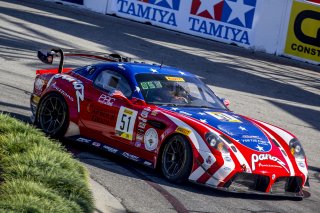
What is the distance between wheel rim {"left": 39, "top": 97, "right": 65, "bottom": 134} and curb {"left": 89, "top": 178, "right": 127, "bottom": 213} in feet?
7.50

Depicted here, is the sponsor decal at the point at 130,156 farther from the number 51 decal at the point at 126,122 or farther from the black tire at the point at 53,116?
the black tire at the point at 53,116

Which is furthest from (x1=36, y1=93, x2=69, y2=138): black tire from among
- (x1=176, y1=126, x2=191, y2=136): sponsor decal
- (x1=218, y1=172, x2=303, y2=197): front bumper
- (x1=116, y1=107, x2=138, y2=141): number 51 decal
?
(x1=218, y1=172, x2=303, y2=197): front bumper

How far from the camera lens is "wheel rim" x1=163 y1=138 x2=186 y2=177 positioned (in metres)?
10.1

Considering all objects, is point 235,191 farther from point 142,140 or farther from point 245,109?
point 245,109

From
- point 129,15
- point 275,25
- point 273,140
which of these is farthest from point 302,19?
point 273,140

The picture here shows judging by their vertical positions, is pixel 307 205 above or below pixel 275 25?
below

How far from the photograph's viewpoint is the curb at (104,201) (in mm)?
8602

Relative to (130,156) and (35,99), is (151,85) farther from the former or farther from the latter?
(35,99)

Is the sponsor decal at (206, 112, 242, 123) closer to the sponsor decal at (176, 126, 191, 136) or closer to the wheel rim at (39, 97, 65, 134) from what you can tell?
the sponsor decal at (176, 126, 191, 136)

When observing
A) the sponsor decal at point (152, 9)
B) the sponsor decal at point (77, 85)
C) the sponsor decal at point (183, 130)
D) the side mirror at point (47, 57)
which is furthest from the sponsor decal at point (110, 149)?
the sponsor decal at point (152, 9)

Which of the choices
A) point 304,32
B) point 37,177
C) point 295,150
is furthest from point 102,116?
point 304,32

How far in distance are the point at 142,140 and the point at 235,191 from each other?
1.43 m

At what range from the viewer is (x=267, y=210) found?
31.1ft

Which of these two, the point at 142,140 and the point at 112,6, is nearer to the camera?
the point at 142,140
